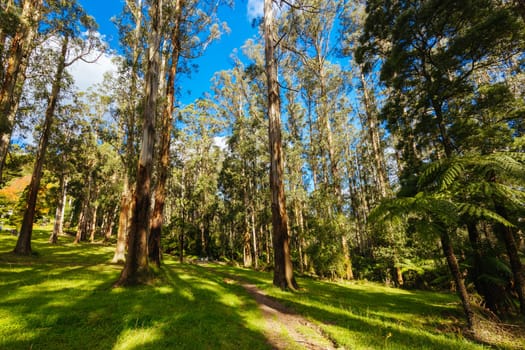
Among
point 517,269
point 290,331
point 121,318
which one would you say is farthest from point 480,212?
point 121,318

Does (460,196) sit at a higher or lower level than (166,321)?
higher

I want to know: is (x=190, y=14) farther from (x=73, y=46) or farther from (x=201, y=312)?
(x=201, y=312)

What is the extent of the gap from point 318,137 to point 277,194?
606 inches

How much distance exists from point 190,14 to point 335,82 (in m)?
12.9

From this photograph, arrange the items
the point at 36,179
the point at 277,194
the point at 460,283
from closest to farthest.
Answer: the point at 460,283 → the point at 277,194 → the point at 36,179

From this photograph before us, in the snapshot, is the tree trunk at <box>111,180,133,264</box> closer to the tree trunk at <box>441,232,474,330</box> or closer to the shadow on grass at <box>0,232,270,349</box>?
the shadow on grass at <box>0,232,270,349</box>

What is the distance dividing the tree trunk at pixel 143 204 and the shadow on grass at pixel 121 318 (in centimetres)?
68

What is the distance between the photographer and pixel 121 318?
13.4 ft

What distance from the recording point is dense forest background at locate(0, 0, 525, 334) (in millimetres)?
5762

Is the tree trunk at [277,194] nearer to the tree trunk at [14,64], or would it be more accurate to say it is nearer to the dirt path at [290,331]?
the dirt path at [290,331]

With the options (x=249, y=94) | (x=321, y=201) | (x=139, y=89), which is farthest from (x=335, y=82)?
(x=139, y=89)

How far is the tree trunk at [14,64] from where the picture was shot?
31.0 ft

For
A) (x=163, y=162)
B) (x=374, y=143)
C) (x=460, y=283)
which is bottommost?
(x=460, y=283)

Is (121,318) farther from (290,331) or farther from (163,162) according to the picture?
(163,162)
